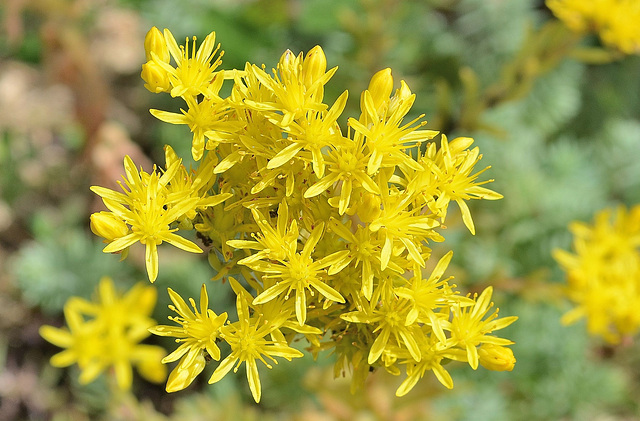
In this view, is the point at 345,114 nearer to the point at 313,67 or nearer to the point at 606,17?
the point at 606,17

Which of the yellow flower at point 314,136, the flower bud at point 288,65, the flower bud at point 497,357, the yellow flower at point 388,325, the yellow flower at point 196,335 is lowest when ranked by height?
the yellow flower at point 196,335

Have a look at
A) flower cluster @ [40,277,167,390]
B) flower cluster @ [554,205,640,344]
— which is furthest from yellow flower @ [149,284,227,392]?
flower cluster @ [554,205,640,344]

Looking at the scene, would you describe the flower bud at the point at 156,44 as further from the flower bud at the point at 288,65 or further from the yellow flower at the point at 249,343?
the yellow flower at the point at 249,343

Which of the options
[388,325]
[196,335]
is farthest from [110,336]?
[388,325]

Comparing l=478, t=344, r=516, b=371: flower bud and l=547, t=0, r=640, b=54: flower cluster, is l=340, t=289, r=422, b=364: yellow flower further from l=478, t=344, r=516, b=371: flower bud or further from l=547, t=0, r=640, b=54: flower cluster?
l=547, t=0, r=640, b=54: flower cluster

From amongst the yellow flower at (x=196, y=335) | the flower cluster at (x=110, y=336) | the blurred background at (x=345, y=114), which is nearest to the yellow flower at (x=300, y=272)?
the yellow flower at (x=196, y=335)
